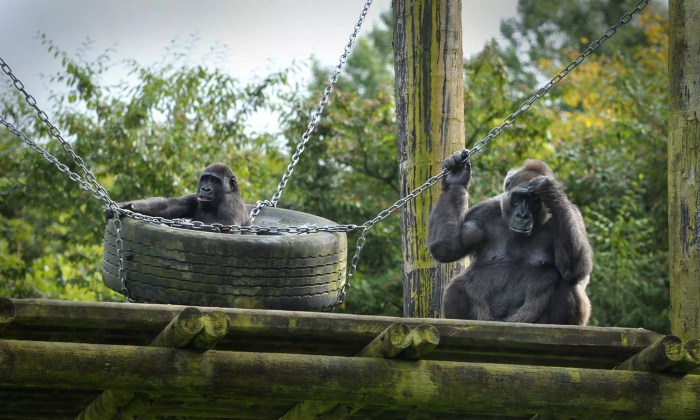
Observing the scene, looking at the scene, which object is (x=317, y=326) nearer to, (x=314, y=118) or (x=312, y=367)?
(x=312, y=367)

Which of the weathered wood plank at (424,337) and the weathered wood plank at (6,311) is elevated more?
the weathered wood plank at (6,311)

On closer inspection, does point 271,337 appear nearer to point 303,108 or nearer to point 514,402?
point 514,402

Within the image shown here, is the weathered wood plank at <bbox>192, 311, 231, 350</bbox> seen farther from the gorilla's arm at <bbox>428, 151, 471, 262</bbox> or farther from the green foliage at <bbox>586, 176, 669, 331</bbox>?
the green foliage at <bbox>586, 176, 669, 331</bbox>

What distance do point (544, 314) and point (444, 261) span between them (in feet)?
2.58

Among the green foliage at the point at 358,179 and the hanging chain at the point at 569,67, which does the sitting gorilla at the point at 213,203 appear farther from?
the green foliage at the point at 358,179

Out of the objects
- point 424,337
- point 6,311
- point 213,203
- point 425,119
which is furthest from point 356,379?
point 213,203

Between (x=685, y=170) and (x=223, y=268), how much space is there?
8.83ft

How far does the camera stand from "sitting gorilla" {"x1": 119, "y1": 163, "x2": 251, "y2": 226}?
949 centimetres

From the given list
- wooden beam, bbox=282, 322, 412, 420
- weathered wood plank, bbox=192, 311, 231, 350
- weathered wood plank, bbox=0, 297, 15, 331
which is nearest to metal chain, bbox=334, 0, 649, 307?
wooden beam, bbox=282, 322, 412, 420

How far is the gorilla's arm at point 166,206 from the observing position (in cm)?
886

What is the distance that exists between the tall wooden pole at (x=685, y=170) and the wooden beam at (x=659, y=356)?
702mm

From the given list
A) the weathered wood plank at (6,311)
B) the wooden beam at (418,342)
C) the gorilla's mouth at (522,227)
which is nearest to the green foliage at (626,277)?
the gorilla's mouth at (522,227)

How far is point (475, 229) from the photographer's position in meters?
Result: 8.32

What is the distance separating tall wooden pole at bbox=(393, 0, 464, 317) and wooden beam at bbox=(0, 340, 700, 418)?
8.37 ft
